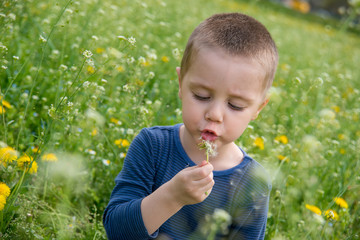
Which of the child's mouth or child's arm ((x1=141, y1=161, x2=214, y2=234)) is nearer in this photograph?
child's arm ((x1=141, y1=161, x2=214, y2=234))

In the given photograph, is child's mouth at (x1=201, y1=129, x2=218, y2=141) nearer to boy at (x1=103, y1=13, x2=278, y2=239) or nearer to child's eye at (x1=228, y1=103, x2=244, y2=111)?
boy at (x1=103, y1=13, x2=278, y2=239)

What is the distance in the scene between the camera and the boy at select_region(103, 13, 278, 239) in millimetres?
1411

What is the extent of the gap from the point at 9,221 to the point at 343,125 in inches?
104

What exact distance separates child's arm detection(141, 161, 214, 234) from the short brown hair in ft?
1.32

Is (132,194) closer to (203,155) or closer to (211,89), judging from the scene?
(203,155)

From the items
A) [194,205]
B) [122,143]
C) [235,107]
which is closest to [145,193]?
[194,205]

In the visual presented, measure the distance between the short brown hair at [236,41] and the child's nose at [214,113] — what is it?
186 millimetres

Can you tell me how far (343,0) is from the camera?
28.5m

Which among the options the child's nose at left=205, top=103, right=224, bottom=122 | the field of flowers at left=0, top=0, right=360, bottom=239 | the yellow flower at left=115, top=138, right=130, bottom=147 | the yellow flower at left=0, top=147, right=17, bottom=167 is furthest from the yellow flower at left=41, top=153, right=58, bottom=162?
the child's nose at left=205, top=103, right=224, bottom=122

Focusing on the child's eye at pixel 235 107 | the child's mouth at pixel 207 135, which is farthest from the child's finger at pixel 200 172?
the child's eye at pixel 235 107

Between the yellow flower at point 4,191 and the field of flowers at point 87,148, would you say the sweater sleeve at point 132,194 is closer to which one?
the field of flowers at point 87,148

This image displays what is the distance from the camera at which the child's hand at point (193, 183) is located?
130cm

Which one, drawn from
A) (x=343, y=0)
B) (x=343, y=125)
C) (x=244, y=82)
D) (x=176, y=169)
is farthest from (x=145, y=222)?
(x=343, y=0)

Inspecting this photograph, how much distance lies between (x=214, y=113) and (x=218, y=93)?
0.23ft
